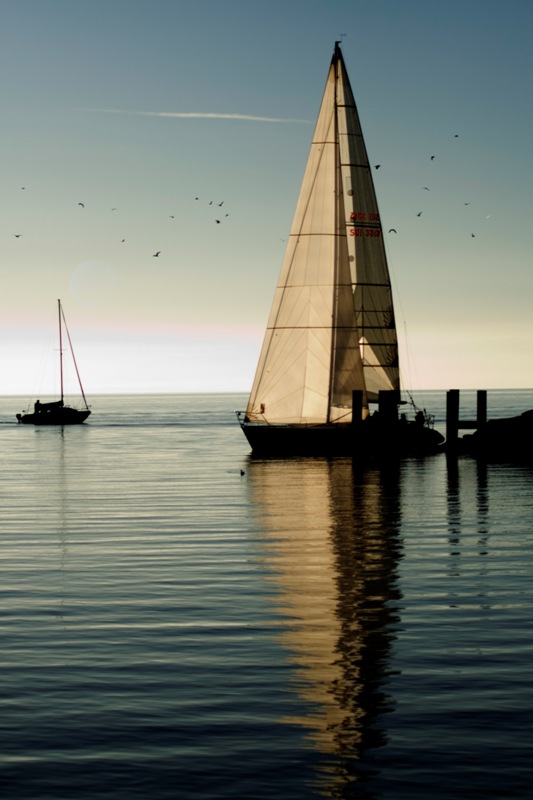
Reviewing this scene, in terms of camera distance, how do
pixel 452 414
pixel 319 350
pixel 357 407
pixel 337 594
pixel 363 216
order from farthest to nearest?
pixel 363 216
pixel 452 414
pixel 319 350
pixel 357 407
pixel 337 594

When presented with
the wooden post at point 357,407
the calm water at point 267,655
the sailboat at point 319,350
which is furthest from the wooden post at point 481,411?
the calm water at point 267,655

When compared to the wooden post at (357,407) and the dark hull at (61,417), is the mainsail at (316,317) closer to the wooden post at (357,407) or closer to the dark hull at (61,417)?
the wooden post at (357,407)

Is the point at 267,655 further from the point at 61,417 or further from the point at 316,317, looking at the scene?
the point at 61,417

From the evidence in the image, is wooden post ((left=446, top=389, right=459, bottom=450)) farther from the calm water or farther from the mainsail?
the calm water

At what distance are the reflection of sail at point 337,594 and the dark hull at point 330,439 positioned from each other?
1442 centimetres

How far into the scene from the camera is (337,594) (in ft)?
67.7

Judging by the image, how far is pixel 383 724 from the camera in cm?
1234

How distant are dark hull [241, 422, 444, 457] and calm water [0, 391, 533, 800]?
2364 centimetres

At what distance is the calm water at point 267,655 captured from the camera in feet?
36.1

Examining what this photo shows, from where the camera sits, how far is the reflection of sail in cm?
1284

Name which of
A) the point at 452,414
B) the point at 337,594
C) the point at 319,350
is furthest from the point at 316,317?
the point at 337,594

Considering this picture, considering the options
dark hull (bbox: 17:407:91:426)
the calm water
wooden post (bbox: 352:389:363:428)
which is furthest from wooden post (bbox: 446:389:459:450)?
dark hull (bbox: 17:407:91:426)

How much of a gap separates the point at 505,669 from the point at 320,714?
3273mm

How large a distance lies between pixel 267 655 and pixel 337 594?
203 inches
